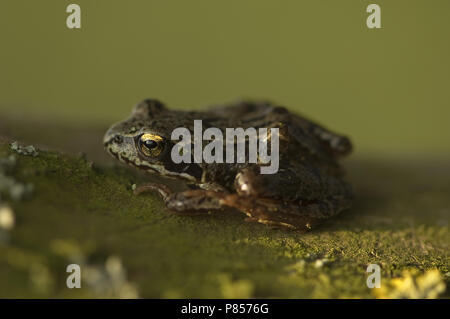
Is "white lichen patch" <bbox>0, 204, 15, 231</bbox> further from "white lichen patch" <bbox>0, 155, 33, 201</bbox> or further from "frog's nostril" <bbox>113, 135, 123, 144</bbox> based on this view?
"frog's nostril" <bbox>113, 135, 123, 144</bbox>

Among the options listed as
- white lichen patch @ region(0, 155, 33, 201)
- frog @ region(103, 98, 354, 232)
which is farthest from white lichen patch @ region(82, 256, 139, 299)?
frog @ region(103, 98, 354, 232)

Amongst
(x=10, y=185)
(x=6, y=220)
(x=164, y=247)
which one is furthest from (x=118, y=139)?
(x=6, y=220)

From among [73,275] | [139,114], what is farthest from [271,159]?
[73,275]

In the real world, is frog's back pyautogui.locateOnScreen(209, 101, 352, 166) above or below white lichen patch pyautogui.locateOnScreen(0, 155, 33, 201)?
above

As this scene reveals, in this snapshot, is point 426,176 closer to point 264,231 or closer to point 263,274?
point 264,231
